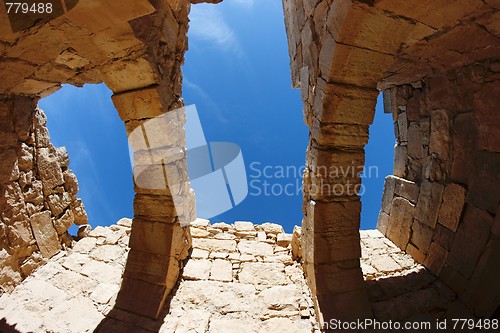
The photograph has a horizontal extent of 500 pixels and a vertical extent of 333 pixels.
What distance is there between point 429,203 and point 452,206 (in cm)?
51

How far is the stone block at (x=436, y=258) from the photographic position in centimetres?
366

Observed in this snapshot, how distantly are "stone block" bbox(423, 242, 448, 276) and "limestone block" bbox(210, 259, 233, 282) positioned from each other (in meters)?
2.98

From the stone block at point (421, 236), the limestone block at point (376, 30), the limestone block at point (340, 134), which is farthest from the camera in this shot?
the stone block at point (421, 236)

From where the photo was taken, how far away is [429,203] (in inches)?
164

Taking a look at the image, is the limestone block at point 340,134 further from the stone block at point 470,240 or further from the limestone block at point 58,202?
the limestone block at point 58,202

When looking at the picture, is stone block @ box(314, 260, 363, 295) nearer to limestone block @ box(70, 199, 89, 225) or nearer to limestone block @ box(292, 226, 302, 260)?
limestone block @ box(292, 226, 302, 260)

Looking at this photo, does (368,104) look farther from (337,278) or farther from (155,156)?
(155,156)

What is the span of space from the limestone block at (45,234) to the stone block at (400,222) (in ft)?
20.8

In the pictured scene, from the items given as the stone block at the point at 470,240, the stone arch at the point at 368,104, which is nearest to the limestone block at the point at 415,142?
the stone arch at the point at 368,104

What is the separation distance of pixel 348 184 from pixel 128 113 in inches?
113

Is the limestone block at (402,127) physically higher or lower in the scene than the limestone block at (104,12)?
lower

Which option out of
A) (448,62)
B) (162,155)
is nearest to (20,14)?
(162,155)

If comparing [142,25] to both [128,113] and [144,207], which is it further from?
[144,207]

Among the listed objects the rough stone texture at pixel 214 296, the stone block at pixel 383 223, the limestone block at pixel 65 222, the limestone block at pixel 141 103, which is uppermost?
the limestone block at pixel 141 103
